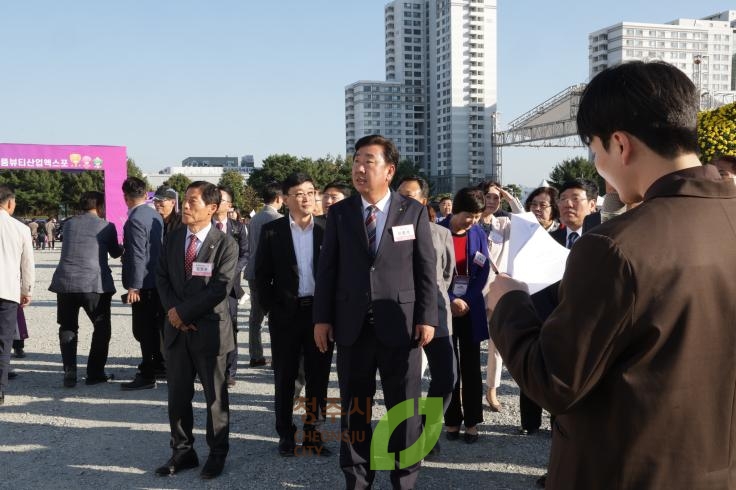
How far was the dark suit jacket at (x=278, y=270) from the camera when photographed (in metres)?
4.54

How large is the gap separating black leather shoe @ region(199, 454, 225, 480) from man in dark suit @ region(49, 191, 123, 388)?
9.61 ft

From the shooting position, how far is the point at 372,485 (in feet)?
12.6

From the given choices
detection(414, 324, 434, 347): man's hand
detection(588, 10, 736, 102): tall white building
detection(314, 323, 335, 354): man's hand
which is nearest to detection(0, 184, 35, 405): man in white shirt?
detection(314, 323, 335, 354): man's hand

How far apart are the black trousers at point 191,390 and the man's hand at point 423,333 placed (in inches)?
55.5

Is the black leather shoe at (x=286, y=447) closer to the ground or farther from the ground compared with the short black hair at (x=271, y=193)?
closer to the ground

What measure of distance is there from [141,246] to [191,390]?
2.60 meters

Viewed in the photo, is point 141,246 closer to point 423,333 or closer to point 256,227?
point 256,227

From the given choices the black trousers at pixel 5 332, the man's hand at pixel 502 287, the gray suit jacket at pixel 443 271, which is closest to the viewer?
the man's hand at pixel 502 287

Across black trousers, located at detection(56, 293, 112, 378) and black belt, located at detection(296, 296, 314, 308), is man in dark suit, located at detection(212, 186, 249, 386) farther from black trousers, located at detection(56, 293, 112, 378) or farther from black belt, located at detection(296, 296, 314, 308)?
black trousers, located at detection(56, 293, 112, 378)

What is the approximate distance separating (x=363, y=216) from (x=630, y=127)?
7.97ft

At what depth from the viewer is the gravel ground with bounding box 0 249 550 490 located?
3.94m

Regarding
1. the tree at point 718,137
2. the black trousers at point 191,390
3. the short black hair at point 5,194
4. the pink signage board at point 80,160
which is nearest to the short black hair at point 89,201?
the short black hair at point 5,194

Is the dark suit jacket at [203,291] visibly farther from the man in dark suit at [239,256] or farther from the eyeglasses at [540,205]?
the eyeglasses at [540,205]

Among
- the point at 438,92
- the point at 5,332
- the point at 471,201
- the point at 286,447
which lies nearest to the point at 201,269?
the point at 286,447
